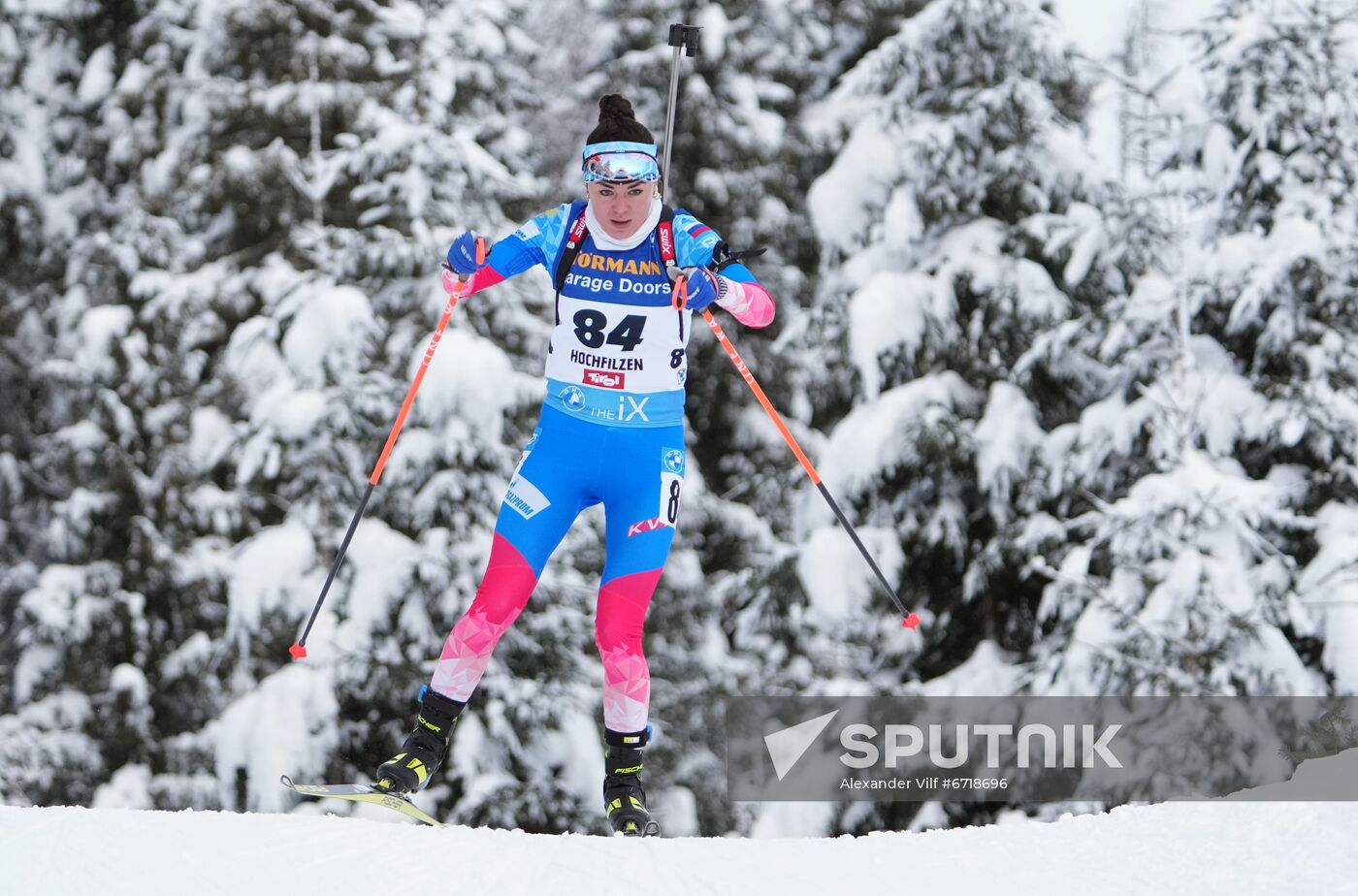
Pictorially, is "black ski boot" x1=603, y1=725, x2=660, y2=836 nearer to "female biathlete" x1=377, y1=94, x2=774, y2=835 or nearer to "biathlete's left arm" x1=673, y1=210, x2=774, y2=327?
"female biathlete" x1=377, y1=94, x2=774, y2=835

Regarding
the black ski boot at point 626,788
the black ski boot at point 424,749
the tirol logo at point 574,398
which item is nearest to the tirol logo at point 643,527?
the tirol logo at point 574,398

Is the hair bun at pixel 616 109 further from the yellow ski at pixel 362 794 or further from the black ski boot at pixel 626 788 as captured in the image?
the yellow ski at pixel 362 794

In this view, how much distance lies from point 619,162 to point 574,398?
834 millimetres

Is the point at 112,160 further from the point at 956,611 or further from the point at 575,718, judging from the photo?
the point at 956,611

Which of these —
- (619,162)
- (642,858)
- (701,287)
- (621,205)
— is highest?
(619,162)

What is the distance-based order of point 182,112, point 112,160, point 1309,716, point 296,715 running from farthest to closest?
point 112,160, point 182,112, point 296,715, point 1309,716

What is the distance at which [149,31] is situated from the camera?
16141 mm

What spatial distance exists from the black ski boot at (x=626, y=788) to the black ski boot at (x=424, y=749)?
0.60 metres

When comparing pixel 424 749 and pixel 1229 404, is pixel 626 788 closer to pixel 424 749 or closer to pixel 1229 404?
pixel 424 749

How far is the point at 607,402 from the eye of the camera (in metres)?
4.85

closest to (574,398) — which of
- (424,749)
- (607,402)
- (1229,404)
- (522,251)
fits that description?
(607,402)

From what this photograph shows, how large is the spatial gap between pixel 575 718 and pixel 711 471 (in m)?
5.25

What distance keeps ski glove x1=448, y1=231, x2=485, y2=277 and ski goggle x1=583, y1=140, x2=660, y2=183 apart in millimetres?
472

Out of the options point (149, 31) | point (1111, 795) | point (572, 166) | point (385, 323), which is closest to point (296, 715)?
point (385, 323)
